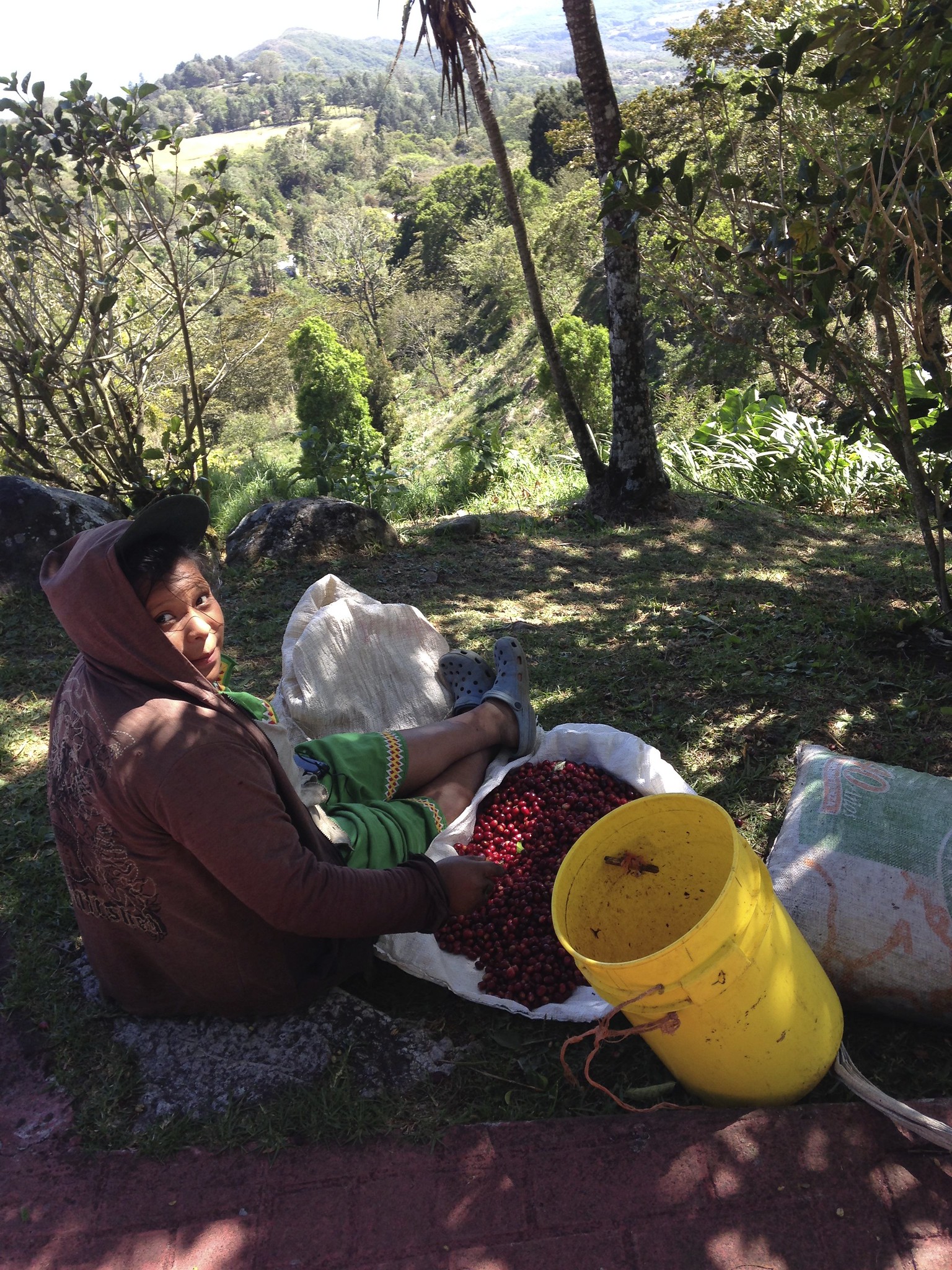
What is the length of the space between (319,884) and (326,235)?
45.1 meters

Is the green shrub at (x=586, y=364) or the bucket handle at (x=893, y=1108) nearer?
the bucket handle at (x=893, y=1108)

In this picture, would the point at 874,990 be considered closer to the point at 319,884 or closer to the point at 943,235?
the point at 319,884

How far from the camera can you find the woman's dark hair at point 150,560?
1739 millimetres

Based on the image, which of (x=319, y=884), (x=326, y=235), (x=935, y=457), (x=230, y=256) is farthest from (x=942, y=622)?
(x=326, y=235)

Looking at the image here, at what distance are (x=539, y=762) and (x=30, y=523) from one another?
3604mm

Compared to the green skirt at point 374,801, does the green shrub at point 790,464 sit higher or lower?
lower

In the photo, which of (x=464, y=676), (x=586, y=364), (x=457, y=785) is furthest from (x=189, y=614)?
(x=586, y=364)

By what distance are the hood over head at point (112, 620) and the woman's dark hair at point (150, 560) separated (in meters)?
0.04

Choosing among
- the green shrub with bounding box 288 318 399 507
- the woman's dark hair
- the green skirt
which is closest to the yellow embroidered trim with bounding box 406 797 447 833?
the green skirt

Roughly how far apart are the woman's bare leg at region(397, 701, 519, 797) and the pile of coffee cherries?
13 centimetres

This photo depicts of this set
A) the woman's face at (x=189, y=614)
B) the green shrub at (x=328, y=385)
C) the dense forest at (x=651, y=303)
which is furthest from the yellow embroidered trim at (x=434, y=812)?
the green shrub at (x=328, y=385)

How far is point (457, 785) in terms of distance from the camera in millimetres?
2654

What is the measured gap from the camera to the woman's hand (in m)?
1.94

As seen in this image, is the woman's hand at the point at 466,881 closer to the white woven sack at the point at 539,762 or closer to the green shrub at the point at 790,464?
the white woven sack at the point at 539,762
